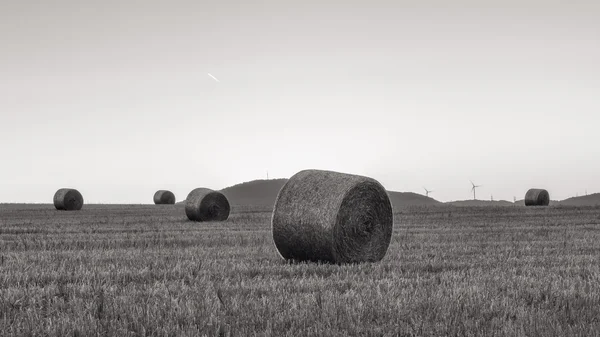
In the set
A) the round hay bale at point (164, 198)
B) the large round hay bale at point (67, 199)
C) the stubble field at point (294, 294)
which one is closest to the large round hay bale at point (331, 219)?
the stubble field at point (294, 294)

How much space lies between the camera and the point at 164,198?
60.6 m

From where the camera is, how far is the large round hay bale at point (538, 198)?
4816 centimetres

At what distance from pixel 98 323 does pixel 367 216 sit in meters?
7.78

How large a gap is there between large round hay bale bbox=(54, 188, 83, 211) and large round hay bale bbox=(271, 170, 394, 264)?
3467 centimetres

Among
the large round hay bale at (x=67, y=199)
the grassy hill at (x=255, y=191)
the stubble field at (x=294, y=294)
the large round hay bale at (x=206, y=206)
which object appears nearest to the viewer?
the stubble field at (x=294, y=294)

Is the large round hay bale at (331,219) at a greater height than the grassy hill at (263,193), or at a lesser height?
lesser

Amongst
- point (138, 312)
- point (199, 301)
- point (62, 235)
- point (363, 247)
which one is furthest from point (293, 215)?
point (62, 235)

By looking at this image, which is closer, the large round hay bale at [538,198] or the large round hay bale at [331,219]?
the large round hay bale at [331,219]

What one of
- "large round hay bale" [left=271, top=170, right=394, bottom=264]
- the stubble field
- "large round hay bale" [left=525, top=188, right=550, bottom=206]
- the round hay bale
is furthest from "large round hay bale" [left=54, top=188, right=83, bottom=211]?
"large round hay bale" [left=271, top=170, right=394, bottom=264]

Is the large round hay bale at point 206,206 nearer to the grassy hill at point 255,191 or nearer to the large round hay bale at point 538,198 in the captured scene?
the large round hay bale at point 538,198

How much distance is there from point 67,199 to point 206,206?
62.6 ft

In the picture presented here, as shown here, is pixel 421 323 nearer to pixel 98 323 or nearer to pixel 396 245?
pixel 98 323

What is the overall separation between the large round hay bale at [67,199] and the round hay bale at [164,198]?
15.0m

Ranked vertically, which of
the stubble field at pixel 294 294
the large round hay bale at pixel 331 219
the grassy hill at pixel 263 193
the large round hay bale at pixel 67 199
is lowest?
the stubble field at pixel 294 294
